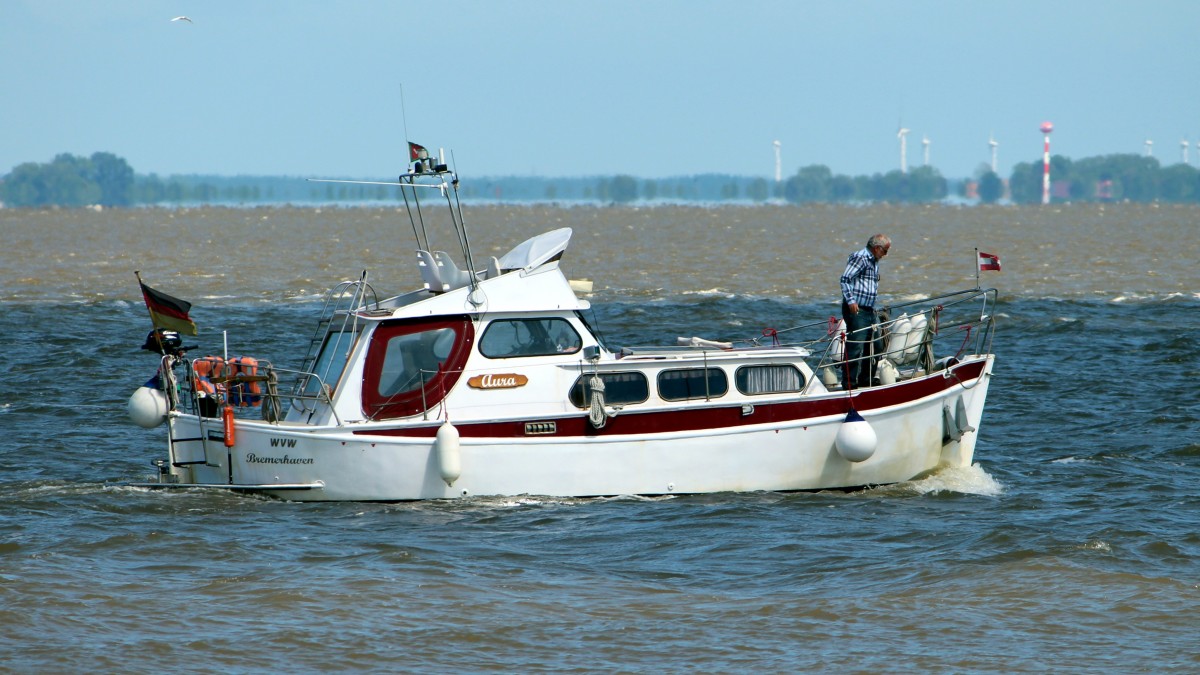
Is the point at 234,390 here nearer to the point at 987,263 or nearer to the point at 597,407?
the point at 597,407

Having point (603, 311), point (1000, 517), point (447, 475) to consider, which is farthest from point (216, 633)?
point (603, 311)

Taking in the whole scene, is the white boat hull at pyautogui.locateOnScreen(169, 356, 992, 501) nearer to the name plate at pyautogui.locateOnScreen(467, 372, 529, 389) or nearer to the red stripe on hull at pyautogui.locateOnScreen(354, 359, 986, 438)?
the red stripe on hull at pyautogui.locateOnScreen(354, 359, 986, 438)

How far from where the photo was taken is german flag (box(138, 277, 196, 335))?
15094mm

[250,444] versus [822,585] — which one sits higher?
[250,444]

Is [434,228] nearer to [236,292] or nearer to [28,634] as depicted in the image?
[236,292]

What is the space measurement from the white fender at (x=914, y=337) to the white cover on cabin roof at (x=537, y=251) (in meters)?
3.85

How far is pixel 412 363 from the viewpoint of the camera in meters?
15.1

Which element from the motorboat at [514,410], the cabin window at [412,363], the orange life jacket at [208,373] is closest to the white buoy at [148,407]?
the motorboat at [514,410]

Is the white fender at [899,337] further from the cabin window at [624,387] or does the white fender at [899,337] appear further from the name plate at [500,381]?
the name plate at [500,381]

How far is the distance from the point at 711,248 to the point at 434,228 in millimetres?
38770

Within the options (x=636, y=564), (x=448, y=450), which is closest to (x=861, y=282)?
(x=636, y=564)

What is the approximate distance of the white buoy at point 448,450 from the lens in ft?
47.4

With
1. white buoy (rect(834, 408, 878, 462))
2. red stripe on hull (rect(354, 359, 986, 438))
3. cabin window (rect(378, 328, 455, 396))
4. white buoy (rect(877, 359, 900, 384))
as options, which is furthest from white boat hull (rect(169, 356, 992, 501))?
cabin window (rect(378, 328, 455, 396))

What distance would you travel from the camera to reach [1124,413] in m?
21.0
